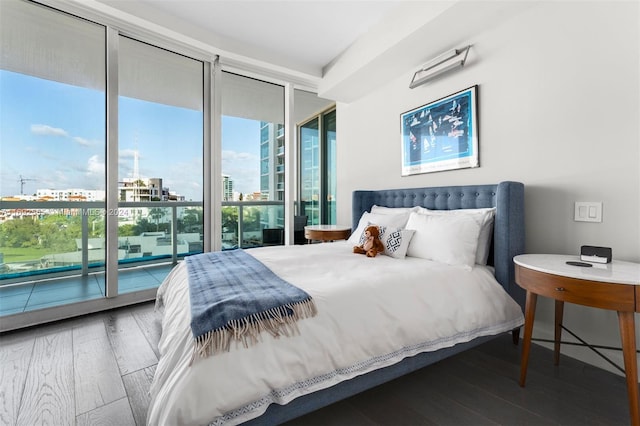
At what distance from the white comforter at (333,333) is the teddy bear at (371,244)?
0.15 m

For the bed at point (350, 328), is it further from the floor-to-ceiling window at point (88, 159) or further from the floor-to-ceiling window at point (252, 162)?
the floor-to-ceiling window at point (252, 162)

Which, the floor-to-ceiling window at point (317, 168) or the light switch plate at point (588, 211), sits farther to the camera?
the floor-to-ceiling window at point (317, 168)

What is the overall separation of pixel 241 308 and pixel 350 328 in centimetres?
50

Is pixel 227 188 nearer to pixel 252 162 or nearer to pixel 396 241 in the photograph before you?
pixel 252 162

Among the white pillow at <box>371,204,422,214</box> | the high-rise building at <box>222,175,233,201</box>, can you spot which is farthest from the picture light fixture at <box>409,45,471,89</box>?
the high-rise building at <box>222,175,233,201</box>

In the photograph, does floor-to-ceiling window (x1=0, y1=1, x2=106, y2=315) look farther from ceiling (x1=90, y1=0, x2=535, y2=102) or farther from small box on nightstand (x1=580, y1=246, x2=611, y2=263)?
small box on nightstand (x1=580, y1=246, x2=611, y2=263)

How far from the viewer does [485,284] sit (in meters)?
1.84

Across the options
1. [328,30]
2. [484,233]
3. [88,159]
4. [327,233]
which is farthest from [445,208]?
[88,159]

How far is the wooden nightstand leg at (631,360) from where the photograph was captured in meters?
1.21

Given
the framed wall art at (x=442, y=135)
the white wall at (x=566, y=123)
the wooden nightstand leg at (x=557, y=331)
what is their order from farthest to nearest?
1. the framed wall art at (x=442, y=135)
2. the wooden nightstand leg at (x=557, y=331)
3. the white wall at (x=566, y=123)

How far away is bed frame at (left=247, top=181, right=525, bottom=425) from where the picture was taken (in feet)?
3.97

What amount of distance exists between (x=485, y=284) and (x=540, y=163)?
0.98 meters

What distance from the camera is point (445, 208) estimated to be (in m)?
2.60

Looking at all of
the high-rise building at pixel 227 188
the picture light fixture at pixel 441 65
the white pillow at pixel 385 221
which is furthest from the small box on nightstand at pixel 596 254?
the high-rise building at pixel 227 188
